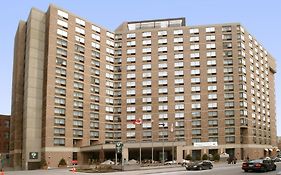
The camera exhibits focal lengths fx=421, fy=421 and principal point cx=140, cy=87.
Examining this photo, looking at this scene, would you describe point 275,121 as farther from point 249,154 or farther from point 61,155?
point 61,155

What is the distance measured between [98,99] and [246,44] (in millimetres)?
46240

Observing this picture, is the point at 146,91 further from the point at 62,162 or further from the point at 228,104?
the point at 62,162

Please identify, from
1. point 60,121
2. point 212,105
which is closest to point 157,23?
point 212,105

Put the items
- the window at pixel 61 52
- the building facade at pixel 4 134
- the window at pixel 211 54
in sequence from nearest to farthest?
1. the window at pixel 61 52
2. the window at pixel 211 54
3. the building facade at pixel 4 134

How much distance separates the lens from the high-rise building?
102438 mm

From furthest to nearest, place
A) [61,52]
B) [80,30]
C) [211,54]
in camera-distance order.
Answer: [211,54]
[80,30]
[61,52]

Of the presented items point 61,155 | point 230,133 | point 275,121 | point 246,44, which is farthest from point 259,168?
point 275,121

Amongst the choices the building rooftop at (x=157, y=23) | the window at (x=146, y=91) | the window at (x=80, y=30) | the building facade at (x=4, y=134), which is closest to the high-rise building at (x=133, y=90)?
the window at (x=80, y=30)

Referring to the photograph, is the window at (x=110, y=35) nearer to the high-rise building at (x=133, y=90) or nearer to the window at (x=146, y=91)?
the high-rise building at (x=133, y=90)

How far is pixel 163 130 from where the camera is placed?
11656 centimetres

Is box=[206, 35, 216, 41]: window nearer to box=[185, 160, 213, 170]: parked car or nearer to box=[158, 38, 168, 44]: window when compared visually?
box=[158, 38, 168, 44]: window

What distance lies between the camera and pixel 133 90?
396 feet

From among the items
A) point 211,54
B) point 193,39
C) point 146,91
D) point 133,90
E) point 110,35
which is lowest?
point 146,91

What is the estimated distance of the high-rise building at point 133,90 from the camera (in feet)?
336
